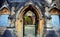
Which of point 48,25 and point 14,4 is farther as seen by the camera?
point 14,4

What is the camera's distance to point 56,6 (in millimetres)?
13195

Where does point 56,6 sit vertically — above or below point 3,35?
above

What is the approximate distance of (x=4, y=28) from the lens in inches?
517

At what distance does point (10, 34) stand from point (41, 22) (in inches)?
92.5

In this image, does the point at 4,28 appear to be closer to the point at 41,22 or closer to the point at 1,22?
the point at 1,22

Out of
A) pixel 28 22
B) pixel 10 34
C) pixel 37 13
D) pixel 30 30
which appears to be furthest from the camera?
pixel 28 22

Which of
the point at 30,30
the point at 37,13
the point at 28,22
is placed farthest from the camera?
the point at 28,22

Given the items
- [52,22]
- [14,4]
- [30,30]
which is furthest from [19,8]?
[30,30]

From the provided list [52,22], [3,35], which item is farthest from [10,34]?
[52,22]

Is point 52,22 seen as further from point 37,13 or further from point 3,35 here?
point 3,35

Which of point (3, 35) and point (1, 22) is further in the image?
point (1, 22)

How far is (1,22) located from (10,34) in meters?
1.65

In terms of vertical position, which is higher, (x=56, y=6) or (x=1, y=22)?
(x=56, y=6)

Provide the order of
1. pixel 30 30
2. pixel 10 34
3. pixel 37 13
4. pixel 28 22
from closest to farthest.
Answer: pixel 10 34 → pixel 37 13 → pixel 30 30 → pixel 28 22
